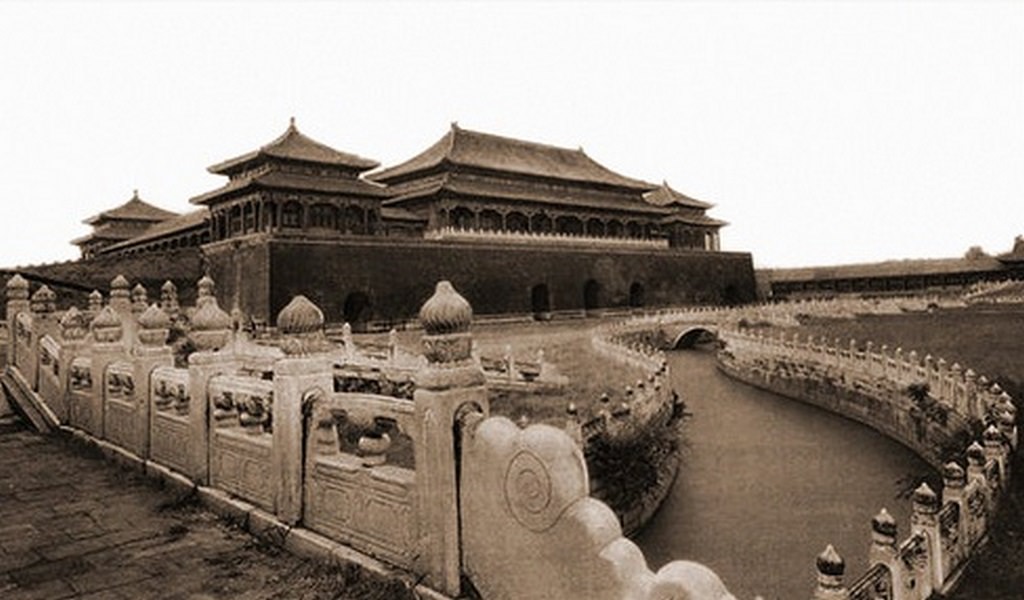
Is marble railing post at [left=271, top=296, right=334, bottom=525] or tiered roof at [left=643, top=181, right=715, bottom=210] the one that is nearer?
marble railing post at [left=271, top=296, right=334, bottom=525]

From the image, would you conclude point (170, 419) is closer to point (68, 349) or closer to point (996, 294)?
point (68, 349)

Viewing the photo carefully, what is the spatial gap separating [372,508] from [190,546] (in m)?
1.69

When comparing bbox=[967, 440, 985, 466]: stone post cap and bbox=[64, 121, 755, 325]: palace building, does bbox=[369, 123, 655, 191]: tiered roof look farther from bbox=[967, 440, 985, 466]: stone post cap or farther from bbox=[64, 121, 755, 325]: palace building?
bbox=[967, 440, 985, 466]: stone post cap

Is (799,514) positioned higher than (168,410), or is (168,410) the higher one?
(168,410)

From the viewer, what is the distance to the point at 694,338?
109 ft

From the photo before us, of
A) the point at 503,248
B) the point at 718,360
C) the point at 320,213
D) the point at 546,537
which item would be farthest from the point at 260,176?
the point at 546,537

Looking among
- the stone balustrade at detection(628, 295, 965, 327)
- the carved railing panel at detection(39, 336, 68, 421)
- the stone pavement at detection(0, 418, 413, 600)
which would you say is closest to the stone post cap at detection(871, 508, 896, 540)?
the stone pavement at detection(0, 418, 413, 600)

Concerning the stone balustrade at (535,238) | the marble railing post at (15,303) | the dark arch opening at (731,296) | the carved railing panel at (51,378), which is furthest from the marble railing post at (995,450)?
the dark arch opening at (731,296)

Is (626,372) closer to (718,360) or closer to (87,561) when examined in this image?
(718,360)

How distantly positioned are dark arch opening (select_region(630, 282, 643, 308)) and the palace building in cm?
9

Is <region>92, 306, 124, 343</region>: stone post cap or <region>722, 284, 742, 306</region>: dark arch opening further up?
<region>722, 284, 742, 306</region>: dark arch opening

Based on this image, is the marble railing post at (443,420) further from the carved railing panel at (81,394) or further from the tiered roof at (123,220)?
the tiered roof at (123,220)

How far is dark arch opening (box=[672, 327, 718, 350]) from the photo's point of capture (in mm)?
31109

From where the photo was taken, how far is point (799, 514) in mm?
11414
